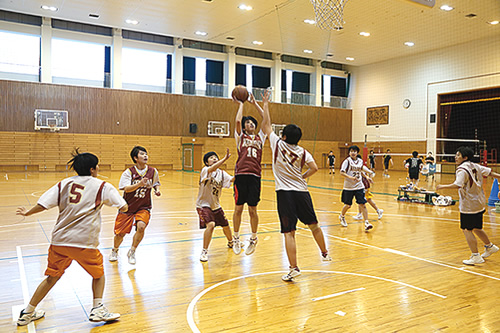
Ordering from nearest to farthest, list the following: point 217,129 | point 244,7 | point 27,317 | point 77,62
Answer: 1. point 27,317
2. point 244,7
3. point 77,62
4. point 217,129

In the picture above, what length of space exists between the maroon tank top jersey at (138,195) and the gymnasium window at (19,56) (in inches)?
815

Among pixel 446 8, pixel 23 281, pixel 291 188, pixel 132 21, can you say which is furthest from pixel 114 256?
pixel 132 21

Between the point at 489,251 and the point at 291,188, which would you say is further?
the point at 489,251

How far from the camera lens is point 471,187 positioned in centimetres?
502

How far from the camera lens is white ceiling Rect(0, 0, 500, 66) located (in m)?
17.4

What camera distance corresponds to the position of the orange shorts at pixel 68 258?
3070mm

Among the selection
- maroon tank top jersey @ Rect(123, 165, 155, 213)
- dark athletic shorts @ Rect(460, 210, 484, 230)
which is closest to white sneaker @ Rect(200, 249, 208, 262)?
maroon tank top jersey @ Rect(123, 165, 155, 213)

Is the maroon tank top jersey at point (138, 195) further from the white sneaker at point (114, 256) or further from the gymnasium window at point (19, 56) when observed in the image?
the gymnasium window at point (19, 56)

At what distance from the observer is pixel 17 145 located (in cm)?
2148

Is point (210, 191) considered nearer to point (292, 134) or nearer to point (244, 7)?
point (292, 134)

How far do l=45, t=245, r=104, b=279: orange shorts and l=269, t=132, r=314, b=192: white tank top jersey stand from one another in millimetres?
1947

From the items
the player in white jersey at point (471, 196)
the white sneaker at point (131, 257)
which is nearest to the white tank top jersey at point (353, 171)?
the player in white jersey at point (471, 196)

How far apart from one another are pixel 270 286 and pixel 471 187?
289 centimetres

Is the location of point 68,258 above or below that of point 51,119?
below
